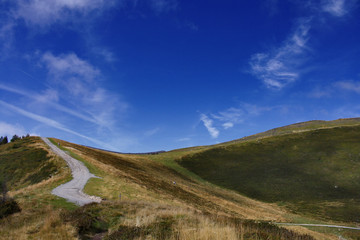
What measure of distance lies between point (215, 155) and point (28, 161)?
Answer: 6165cm

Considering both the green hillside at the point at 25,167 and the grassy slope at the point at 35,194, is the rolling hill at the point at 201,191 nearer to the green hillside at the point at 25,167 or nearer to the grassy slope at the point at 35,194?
the grassy slope at the point at 35,194

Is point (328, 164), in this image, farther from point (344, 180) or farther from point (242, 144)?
point (242, 144)

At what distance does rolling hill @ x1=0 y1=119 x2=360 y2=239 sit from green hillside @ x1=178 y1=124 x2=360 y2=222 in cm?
27

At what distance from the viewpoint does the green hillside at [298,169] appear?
52.9 m

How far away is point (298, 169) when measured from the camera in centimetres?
7106

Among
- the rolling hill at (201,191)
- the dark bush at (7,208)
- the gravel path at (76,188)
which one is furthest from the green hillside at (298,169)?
the dark bush at (7,208)

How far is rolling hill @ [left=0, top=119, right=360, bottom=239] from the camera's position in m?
10.6

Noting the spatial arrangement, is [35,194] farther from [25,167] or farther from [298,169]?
[298,169]

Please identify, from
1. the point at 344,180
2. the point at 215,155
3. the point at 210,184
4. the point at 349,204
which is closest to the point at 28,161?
the point at 210,184

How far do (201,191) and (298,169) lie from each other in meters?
38.6

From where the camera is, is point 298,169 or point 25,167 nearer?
point 25,167

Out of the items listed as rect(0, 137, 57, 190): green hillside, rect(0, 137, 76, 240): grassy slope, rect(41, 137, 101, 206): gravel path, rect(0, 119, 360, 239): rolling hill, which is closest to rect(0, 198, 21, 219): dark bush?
rect(0, 137, 76, 240): grassy slope

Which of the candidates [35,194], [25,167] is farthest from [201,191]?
[25,167]

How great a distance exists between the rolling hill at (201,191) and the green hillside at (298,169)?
27 cm
